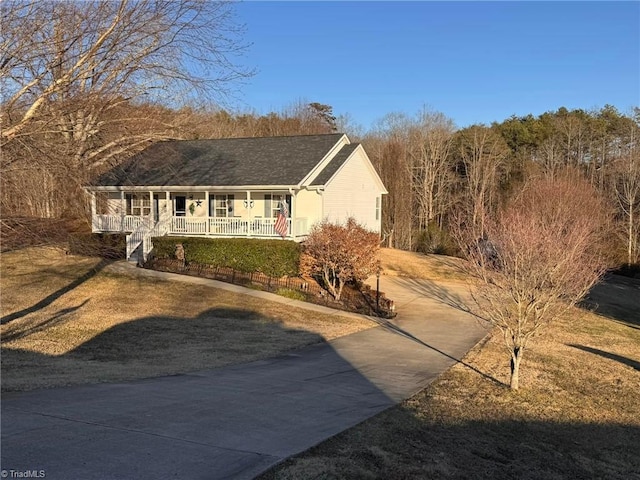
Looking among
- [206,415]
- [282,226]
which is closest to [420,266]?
[282,226]

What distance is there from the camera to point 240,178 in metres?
26.8

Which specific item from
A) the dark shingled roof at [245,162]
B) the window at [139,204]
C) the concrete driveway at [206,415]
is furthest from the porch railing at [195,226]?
the concrete driveway at [206,415]

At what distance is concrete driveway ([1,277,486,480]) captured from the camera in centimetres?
478

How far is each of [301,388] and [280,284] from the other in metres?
13.3

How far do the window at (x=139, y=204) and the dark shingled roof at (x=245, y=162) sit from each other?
2.52 meters

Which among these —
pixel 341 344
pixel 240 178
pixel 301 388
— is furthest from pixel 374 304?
pixel 301 388

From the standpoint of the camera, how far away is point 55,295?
59.3ft

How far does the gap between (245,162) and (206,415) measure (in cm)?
2333

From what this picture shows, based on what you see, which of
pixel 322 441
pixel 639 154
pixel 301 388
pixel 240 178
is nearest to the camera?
pixel 322 441

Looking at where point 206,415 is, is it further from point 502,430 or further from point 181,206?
point 181,206

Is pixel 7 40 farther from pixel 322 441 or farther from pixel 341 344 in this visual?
pixel 341 344

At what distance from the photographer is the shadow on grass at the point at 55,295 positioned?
14477mm

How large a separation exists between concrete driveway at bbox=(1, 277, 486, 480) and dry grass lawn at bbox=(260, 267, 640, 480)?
417mm

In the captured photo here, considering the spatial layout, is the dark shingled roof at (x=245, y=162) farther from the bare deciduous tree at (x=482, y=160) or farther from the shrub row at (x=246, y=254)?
the bare deciduous tree at (x=482, y=160)
